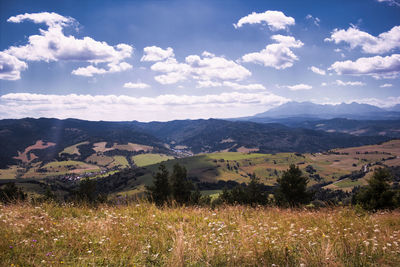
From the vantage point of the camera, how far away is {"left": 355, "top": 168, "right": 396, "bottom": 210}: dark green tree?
29578 mm

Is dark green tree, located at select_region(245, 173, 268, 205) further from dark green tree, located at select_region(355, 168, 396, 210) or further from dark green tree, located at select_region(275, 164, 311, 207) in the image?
dark green tree, located at select_region(355, 168, 396, 210)

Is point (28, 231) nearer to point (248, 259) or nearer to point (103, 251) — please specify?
point (103, 251)

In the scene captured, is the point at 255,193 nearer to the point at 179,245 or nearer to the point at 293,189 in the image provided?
the point at 293,189

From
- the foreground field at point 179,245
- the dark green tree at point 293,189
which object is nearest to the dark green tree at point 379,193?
the dark green tree at point 293,189

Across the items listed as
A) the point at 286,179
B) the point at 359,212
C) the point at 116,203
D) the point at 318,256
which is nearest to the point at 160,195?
the point at 286,179

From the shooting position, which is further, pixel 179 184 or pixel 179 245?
pixel 179 184

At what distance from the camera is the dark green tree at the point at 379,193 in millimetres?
29578

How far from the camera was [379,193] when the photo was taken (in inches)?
1203

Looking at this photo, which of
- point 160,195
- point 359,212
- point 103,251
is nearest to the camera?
point 103,251

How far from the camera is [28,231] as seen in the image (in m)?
6.24

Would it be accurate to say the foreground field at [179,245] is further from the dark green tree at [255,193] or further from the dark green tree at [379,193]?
the dark green tree at [255,193]

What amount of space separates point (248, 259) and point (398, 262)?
10.5 feet

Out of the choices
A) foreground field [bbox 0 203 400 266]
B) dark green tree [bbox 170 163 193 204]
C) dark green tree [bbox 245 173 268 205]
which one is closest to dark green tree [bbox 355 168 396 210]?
dark green tree [bbox 245 173 268 205]

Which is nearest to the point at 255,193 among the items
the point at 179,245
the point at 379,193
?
the point at 379,193
